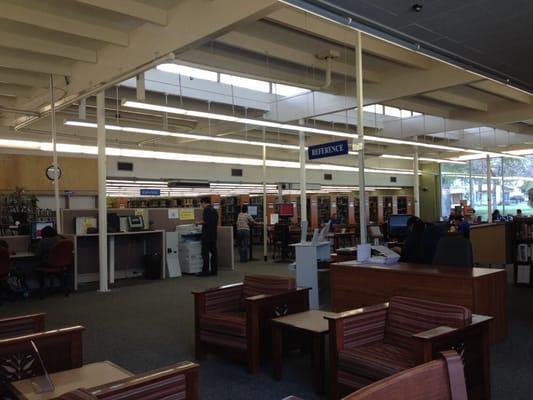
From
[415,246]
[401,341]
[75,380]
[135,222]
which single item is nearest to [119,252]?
[135,222]

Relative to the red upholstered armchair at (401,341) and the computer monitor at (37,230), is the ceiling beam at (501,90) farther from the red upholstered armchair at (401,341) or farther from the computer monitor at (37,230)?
the computer monitor at (37,230)

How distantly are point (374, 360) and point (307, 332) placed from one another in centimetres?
72

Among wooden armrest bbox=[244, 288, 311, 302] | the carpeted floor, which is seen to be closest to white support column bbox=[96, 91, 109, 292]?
the carpeted floor

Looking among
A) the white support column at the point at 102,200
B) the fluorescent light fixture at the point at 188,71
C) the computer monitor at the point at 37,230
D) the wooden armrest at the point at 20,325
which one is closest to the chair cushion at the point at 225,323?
the wooden armrest at the point at 20,325

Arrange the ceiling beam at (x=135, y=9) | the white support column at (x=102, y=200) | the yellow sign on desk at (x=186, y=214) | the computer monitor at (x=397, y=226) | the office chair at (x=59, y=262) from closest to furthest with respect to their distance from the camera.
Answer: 1. the ceiling beam at (x=135, y=9)
2. the office chair at (x=59, y=262)
3. the white support column at (x=102, y=200)
4. the computer monitor at (x=397, y=226)
5. the yellow sign on desk at (x=186, y=214)

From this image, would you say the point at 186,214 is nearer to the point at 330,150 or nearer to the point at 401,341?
the point at 330,150

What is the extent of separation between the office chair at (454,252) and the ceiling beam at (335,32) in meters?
3.36

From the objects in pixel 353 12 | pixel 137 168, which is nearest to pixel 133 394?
pixel 353 12

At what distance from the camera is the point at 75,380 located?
8.99 feet

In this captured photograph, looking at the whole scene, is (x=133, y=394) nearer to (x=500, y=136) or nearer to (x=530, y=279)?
(x=530, y=279)

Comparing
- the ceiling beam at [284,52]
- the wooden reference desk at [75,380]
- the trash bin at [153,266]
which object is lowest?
the trash bin at [153,266]

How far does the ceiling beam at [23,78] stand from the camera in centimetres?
857

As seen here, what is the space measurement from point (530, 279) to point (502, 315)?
3674 mm

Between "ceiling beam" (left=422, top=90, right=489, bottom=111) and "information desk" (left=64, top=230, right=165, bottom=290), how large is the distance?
21.7 ft
